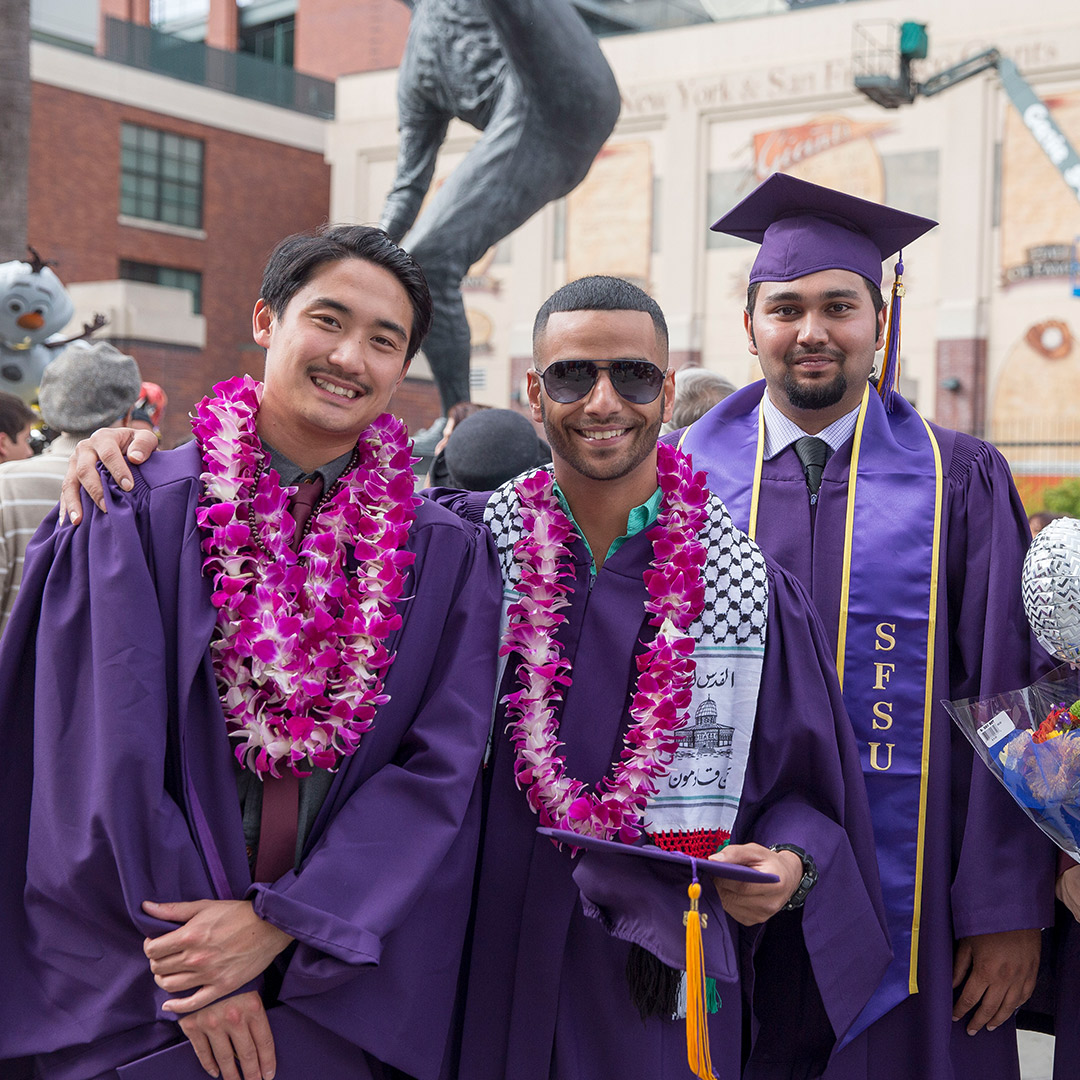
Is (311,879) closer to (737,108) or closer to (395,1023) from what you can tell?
(395,1023)

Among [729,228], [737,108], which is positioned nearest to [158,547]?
Answer: [729,228]

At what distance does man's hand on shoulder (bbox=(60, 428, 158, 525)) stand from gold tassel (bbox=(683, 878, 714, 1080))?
107 cm

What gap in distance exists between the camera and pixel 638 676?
2172mm

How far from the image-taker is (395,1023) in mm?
1968

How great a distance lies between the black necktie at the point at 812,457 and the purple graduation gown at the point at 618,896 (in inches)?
15.6

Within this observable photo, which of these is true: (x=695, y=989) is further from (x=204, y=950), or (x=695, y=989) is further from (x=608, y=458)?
(x=608, y=458)

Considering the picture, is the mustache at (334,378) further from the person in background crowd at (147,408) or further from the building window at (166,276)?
the building window at (166,276)

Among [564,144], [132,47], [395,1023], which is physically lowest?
[395,1023]

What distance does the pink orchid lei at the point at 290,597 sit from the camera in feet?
6.41

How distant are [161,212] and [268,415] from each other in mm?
22360

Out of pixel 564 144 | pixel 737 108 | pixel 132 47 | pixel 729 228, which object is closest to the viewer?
pixel 729 228

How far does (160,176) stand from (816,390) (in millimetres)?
22350

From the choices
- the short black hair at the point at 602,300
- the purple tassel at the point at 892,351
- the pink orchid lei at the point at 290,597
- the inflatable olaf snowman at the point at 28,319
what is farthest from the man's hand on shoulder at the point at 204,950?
the inflatable olaf snowman at the point at 28,319

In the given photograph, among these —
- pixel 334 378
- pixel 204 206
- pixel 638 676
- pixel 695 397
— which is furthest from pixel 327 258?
pixel 204 206
